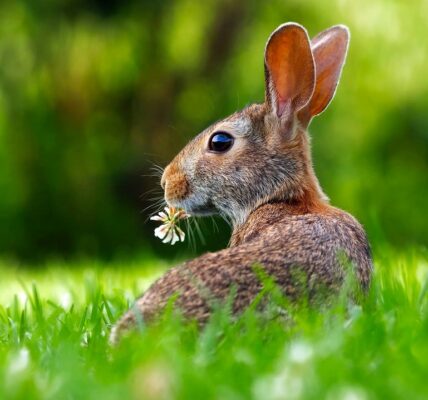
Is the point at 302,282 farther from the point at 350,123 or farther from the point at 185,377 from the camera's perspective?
the point at 350,123

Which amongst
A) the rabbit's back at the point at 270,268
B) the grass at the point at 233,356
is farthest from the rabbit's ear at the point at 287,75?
the grass at the point at 233,356

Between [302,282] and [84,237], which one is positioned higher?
[302,282]

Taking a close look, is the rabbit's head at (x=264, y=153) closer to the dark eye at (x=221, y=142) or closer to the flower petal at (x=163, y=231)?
the dark eye at (x=221, y=142)

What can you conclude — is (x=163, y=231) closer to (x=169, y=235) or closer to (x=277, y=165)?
(x=169, y=235)

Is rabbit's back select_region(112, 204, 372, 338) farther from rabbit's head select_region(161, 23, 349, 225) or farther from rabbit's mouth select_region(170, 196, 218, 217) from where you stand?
rabbit's mouth select_region(170, 196, 218, 217)

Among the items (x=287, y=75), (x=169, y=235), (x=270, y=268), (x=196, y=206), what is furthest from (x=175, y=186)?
(x=270, y=268)

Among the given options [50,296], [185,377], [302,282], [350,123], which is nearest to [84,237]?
[350,123]
